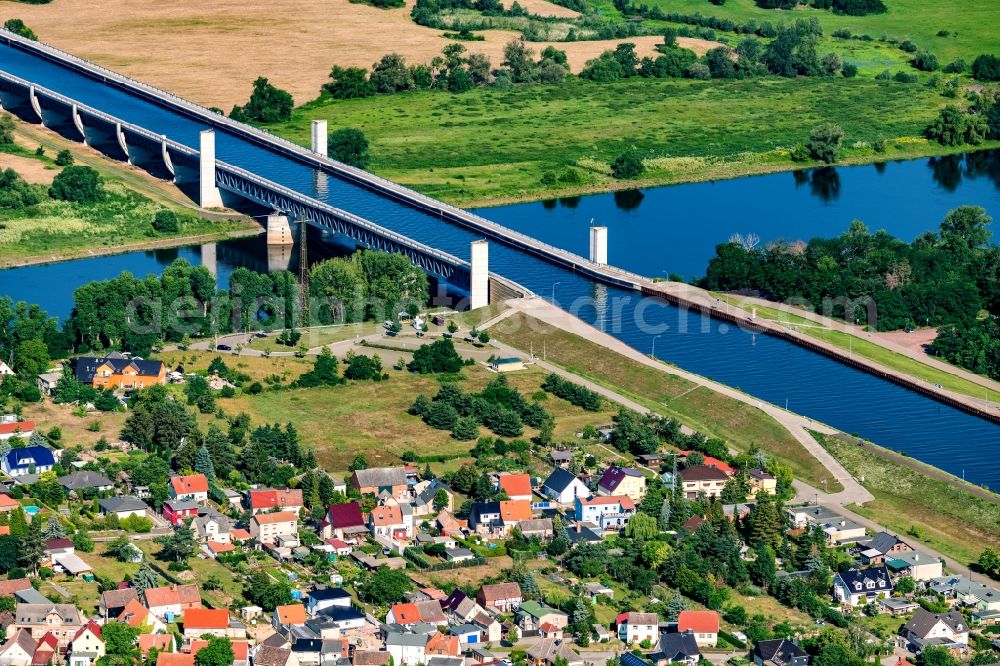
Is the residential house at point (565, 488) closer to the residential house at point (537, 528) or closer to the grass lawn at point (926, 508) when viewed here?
the residential house at point (537, 528)

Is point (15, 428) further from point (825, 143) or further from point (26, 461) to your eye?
point (825, 143)

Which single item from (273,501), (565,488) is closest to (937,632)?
(565,488)

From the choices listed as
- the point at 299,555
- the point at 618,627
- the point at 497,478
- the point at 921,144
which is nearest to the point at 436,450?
the point at 497,478

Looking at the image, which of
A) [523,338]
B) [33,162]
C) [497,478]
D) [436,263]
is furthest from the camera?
[33,162]

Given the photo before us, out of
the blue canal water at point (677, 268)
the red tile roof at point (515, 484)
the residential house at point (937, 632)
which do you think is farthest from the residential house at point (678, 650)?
the blue canal water at point (677, 268)

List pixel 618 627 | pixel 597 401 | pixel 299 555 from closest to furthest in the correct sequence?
pixel 618 627 → pixel 299 555 → pixel 597 401

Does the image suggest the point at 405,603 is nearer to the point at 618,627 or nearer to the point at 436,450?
the point at 618,627
